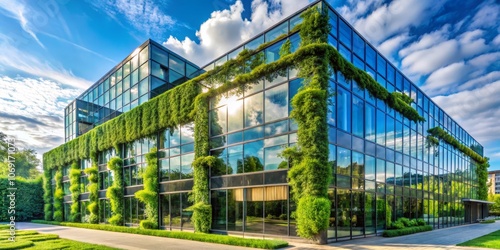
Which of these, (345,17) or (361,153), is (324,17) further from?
(361,153)

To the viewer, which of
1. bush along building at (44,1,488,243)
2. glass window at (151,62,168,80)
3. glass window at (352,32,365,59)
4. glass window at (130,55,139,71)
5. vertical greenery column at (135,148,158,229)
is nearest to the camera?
bush along building at (44,1,488,243)

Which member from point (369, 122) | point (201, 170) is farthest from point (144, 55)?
point (369, 122)

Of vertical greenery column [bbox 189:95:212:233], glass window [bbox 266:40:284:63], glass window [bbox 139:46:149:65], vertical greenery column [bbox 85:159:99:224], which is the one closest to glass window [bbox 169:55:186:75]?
glass window [bbox 139:46:149:65]

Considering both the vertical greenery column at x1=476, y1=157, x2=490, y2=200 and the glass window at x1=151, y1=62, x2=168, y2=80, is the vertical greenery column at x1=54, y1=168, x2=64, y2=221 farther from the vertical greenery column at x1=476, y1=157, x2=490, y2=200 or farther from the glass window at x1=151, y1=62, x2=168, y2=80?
the vertical greenery column at x1=476, y1=157, x2=490, y2=200

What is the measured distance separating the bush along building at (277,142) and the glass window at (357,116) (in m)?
0.11

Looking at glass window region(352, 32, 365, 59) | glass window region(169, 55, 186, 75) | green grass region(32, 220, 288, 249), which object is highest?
glass window region(169, 55, 186, 75)

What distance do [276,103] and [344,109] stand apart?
147 inches

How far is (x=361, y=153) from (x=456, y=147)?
23.1m

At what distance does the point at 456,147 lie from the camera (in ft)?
109

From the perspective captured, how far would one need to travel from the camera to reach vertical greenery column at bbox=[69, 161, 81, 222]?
105 ft

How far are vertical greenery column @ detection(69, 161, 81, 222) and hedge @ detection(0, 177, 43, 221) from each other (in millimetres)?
12121

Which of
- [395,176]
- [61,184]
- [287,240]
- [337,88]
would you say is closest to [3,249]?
[287,240]

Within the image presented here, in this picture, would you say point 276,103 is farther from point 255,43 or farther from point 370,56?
point 370,56

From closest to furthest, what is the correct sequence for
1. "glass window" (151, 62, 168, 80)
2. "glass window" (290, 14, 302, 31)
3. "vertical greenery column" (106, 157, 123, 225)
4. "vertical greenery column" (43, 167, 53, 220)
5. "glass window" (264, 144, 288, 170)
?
"glass window" (264, 144, 288, 170) → "glass window" (290, 14, 302, 31) → "glass window" (151, 62, 168, 80) → "vertical greenery column" (106, 157, 123, 225) → "vertical greenery column" (43, 167, 53, 220)
